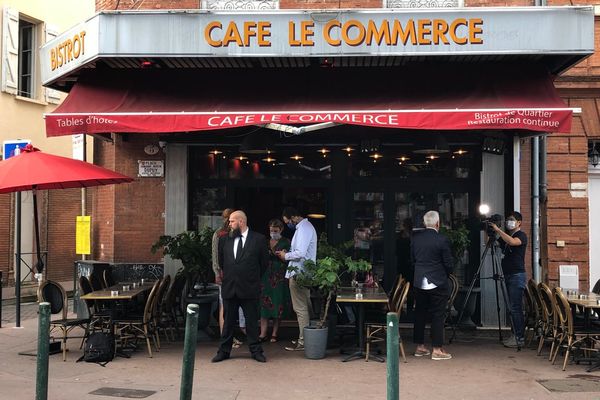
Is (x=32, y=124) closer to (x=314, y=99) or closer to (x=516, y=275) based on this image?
(x=314, y=99)

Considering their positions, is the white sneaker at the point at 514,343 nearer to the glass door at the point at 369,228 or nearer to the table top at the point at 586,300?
the table top at the point at 586,300

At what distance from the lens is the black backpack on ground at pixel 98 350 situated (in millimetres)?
8109

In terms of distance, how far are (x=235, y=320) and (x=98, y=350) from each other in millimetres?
1717

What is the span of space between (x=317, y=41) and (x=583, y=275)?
20.1 feet

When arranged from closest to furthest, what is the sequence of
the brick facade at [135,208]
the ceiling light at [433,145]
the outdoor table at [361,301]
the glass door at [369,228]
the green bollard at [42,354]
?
the green bollard at [42,354]
the outdoor table at [361,301]
the ceiling light at [433,145]
the glass door at [369,228]
the brick facade at [135,208]

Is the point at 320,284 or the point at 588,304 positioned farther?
the point at 320,284

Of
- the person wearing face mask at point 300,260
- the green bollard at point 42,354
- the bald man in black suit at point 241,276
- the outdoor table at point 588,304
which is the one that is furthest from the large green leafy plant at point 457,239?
the green bollard at point 42,354

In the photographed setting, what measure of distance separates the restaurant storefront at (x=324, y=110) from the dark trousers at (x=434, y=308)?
Answer: 6.71 feet

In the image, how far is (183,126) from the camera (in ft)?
27.0

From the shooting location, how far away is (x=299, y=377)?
295 inches

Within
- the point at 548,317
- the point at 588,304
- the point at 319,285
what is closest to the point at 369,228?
the point at 319,285

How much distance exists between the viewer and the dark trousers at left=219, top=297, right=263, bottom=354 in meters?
8.11

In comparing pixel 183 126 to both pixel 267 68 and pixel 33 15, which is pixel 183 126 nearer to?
pixel 267 68

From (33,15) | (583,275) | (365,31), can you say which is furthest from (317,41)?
(33,15)
